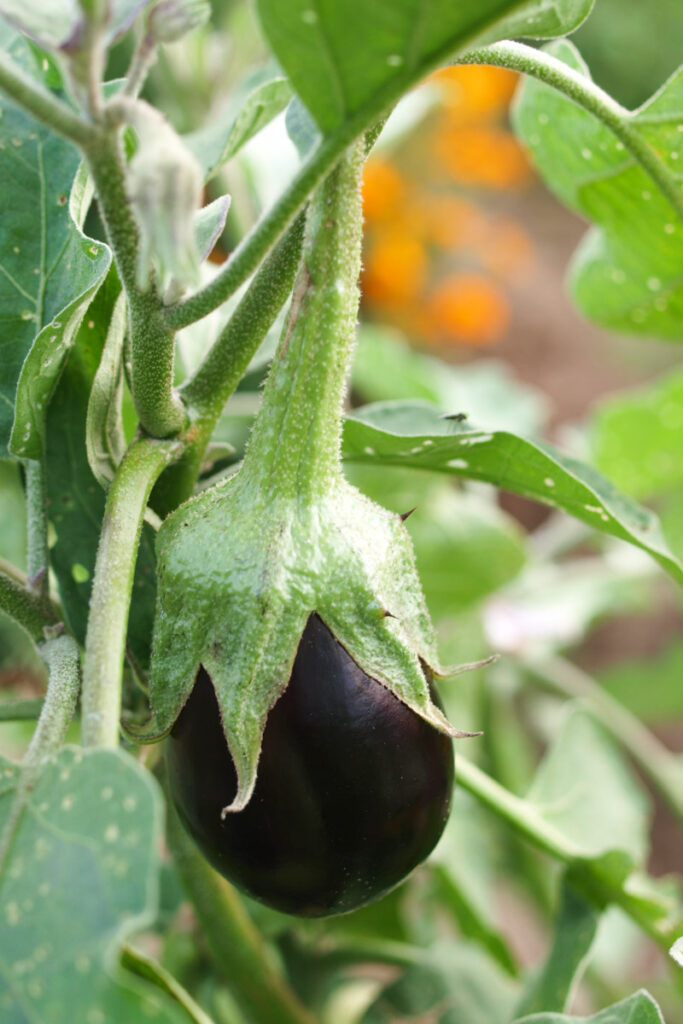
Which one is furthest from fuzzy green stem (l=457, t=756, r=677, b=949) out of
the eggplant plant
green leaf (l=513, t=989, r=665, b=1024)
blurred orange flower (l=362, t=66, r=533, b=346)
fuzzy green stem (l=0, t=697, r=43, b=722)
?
blurred orange flower (l=362, t=66, r=533, b=346)

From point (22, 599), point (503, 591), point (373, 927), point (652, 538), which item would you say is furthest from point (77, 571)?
point (503, 591)

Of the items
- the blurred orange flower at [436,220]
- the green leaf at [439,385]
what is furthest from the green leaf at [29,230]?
the blurred orange flower at [436,220]

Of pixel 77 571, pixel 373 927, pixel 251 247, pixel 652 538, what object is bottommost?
pixel 373 927

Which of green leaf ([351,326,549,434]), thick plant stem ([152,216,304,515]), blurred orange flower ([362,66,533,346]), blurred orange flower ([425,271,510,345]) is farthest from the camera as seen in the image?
blurred orange flower ([425,271,510,345])

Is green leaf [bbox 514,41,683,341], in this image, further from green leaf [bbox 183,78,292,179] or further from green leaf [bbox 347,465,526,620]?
green leaf [bbox 347,465,526,620]

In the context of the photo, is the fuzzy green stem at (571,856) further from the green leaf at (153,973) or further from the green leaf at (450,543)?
the green leaf at (450,543)

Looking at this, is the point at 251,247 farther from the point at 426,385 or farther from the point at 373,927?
the point at 426,385

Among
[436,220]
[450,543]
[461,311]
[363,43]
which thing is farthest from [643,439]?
[436,220]
